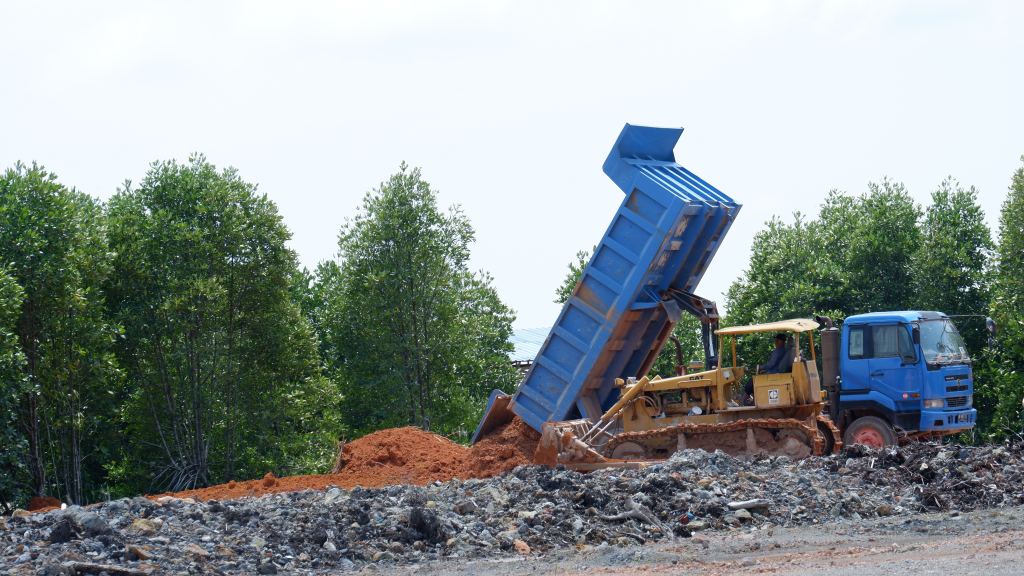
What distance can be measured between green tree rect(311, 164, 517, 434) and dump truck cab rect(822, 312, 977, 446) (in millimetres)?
12956

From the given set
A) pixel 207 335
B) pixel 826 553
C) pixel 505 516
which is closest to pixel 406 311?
pixel 207 335

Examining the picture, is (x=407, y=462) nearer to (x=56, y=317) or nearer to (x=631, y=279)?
(x=631, y=279)

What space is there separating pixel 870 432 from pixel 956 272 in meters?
12.3

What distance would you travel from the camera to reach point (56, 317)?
2158cm

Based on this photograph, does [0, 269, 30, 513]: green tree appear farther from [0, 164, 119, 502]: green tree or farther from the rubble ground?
the rubble ground

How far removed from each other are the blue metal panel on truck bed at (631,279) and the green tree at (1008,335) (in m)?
12.0

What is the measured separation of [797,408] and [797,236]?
16.1m

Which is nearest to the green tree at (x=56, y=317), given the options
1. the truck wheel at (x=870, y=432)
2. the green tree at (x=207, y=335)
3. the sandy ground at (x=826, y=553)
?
the green tree at (x=207, y=335)

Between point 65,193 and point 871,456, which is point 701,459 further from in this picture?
point 65,193

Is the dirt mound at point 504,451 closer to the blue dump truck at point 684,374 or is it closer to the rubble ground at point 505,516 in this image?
the blue dump truck at point 684,374

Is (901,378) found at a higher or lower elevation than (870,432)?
higher

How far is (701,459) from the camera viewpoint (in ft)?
45.5

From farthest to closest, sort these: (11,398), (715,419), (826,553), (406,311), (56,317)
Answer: (406,311), (56,317), (11,398), (715,419), (826,553)

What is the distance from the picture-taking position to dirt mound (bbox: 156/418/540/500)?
15844mm
